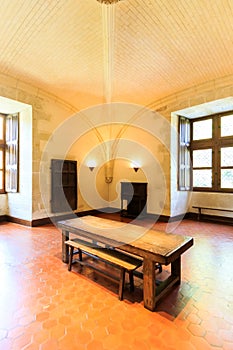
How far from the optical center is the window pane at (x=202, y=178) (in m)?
5.64

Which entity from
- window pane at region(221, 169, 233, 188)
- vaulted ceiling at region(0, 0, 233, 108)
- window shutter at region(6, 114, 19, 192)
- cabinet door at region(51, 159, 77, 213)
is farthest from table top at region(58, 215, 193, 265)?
window pane at region(221, 169, 233, 188)

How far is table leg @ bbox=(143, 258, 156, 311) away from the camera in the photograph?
1.85 m

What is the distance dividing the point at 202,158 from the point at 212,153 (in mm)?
328

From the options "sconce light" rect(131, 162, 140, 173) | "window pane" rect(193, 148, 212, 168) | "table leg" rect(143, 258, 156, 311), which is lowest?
"table leg" rect(143, 258, 156, 311)

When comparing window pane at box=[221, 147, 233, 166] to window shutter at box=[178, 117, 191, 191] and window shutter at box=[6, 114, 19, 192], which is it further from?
window shutter at box=[6, 114, 19, 192]

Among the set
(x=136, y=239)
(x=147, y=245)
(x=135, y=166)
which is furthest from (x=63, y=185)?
(x=147, y=245)

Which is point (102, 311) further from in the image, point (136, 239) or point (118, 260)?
point (136, 239)

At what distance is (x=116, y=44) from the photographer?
3.28 metres

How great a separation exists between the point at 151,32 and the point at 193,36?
68cm

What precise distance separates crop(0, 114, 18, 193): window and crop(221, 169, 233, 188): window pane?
5.56 metres

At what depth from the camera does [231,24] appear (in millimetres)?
2869

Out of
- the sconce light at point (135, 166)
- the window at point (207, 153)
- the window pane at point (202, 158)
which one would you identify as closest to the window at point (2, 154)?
the sconce light at point (135, 166)

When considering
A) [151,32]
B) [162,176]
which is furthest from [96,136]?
Answer: [151,32]

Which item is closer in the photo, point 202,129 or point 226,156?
point 226,156
